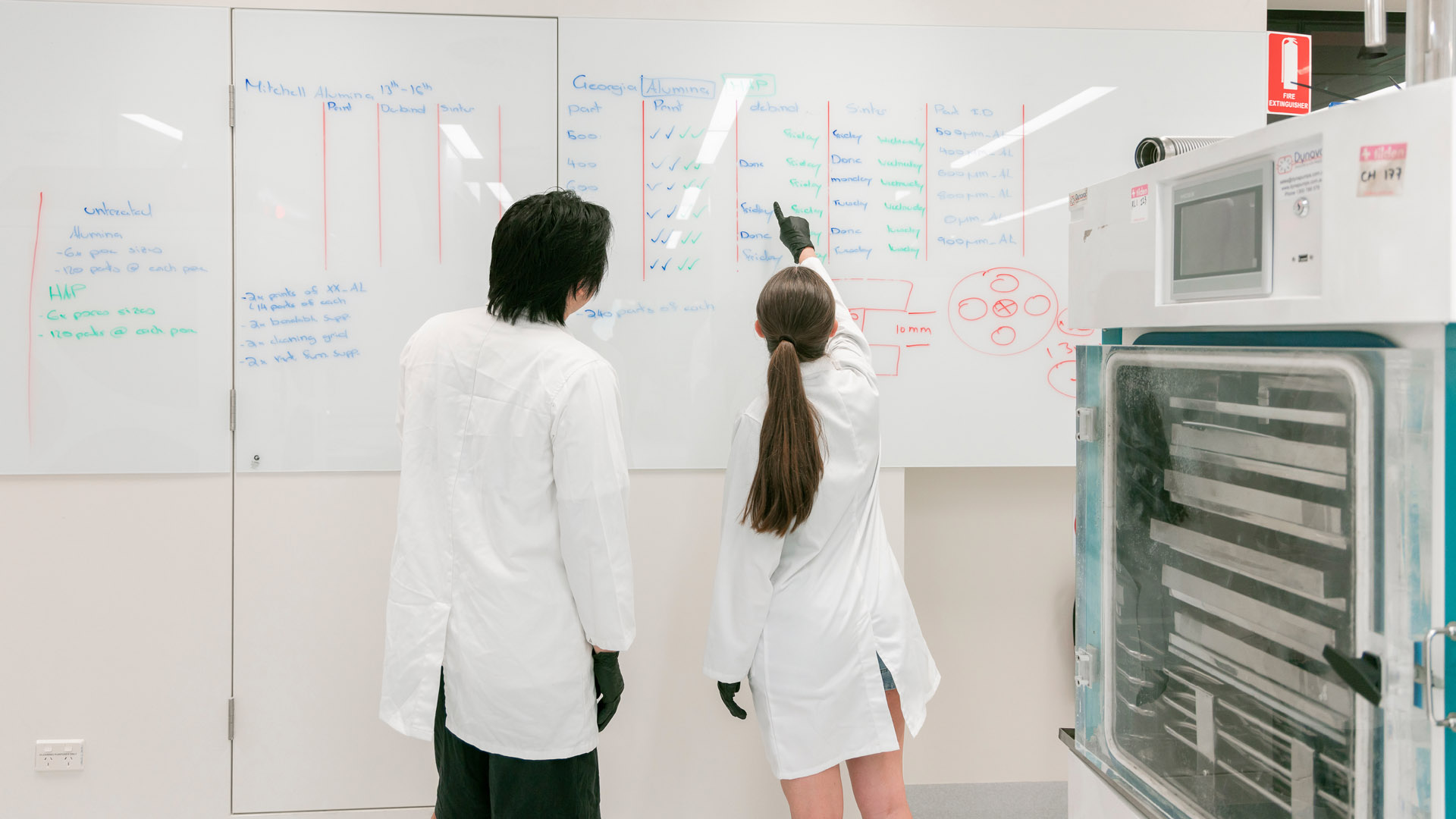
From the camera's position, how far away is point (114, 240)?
1903 mm

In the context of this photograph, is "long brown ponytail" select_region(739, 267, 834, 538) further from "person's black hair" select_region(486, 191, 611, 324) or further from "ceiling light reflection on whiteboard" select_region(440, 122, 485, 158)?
"ceiling light reflection on whiteboard" select_region(440, 122, 485, 158)

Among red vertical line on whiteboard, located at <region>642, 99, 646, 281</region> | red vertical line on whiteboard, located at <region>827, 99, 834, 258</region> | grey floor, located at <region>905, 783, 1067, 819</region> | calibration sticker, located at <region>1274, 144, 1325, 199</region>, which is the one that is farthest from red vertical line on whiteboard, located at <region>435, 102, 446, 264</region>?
grey floor, located at <region>905, 783, 1067, 819</region>

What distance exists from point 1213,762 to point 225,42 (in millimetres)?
2543

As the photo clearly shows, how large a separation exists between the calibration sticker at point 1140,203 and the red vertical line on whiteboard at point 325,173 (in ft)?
6.00

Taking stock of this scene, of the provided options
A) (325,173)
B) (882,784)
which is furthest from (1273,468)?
(325,173)

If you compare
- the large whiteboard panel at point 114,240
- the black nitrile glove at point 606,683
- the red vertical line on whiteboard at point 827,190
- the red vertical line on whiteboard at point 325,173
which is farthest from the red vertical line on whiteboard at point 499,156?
the black nitrile glove at point 606,683

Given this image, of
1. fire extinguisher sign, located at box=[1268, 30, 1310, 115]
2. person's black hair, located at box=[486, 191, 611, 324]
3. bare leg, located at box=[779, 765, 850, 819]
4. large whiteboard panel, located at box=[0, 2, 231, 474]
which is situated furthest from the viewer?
fire extinguisher sign, located at box=[1268, 30, 1310, 115]

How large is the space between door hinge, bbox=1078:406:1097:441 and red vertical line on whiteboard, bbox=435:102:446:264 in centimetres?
156

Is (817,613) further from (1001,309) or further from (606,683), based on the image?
(1001,309)

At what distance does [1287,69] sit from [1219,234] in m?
1.76

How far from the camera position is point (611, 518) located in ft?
4.35

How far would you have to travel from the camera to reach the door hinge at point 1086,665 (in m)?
1.16

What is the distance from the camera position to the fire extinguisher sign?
82.1 inches

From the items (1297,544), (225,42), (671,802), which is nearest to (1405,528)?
(1297,544)
